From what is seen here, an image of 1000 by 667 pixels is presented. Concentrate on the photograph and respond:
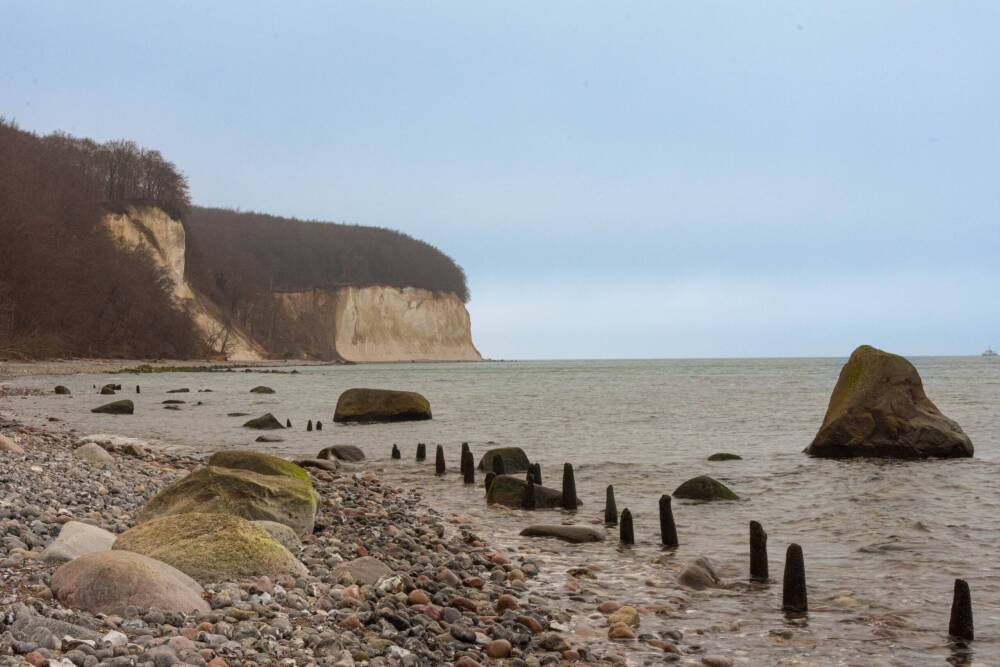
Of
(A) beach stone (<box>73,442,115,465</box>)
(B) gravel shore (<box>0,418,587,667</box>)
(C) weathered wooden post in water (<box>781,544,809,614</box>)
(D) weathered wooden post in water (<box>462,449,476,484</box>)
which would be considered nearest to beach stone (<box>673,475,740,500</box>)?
(D) weathered wooden post in water (<box>462,449,476,484</box>)

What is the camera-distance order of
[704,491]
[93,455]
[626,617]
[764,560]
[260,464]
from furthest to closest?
[704,491] < [93,455] < [260,464] < [764,560] < [626,617]

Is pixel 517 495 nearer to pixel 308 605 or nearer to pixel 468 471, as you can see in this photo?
pixel 468 471

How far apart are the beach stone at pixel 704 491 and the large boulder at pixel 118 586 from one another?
9356 millimetres

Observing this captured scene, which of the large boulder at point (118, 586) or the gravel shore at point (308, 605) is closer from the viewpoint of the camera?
the gravel shore at point (308, 605)

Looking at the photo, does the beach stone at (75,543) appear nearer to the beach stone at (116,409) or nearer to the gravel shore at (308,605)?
the gravel shore at (308,605)

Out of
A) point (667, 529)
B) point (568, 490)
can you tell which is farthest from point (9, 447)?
point (667, 529)

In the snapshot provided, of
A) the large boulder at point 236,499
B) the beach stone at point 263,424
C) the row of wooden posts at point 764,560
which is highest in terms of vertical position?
the large boulder at point 236,499

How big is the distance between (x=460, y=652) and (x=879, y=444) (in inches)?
585

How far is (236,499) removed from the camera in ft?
27.6

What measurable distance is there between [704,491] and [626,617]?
6786mm

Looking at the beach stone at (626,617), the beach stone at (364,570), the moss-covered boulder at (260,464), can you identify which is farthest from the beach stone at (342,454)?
the beach stone at (626,617)

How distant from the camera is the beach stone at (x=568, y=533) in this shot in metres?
9.97

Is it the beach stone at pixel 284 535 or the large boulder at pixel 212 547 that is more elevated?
the large boulder at pixel 212 547

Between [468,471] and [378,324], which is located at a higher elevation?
[378,324]
